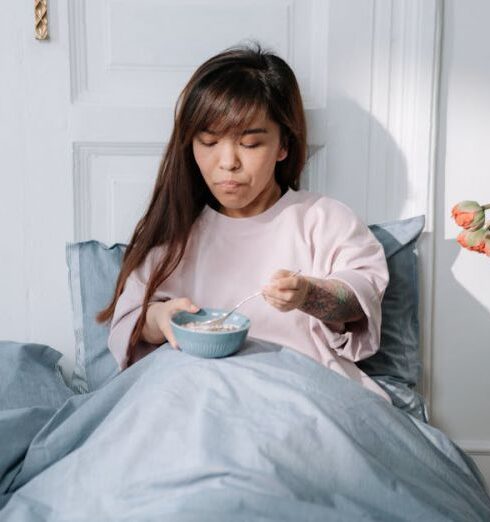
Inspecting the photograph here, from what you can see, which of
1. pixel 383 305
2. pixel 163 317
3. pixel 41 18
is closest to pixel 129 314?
pixel 163 317

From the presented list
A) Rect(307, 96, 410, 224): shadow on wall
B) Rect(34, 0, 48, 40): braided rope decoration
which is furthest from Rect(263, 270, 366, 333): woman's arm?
Rect(34, 0, 48, 40): braided rope decoration

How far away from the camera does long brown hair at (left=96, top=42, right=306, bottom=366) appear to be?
1502 millimetres

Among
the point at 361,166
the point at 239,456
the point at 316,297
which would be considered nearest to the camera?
the point at 239,456

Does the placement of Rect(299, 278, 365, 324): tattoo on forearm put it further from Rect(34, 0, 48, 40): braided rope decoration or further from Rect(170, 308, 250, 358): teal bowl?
Rect(34, 0, 48, 40): braided rope decoration

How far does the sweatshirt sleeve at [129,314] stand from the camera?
1555 millimetres

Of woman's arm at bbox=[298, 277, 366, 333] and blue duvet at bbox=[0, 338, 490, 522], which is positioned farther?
woman's arm at bbox=[298, 277, 366, 333]

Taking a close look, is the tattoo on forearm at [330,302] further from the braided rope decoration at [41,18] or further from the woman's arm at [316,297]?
the braided rope decoration at [41,18]

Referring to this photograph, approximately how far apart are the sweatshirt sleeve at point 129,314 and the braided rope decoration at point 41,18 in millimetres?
561

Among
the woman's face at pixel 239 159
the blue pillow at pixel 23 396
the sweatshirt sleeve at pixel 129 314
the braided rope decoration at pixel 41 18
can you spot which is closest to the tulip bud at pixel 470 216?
the woman's face at pixel 239 159

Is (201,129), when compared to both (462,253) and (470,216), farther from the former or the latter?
(462,253)

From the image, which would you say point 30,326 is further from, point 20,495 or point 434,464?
point 434,464

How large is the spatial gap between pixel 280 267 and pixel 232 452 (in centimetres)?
56

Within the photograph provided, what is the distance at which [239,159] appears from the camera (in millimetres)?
1519

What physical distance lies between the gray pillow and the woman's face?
32 cm
